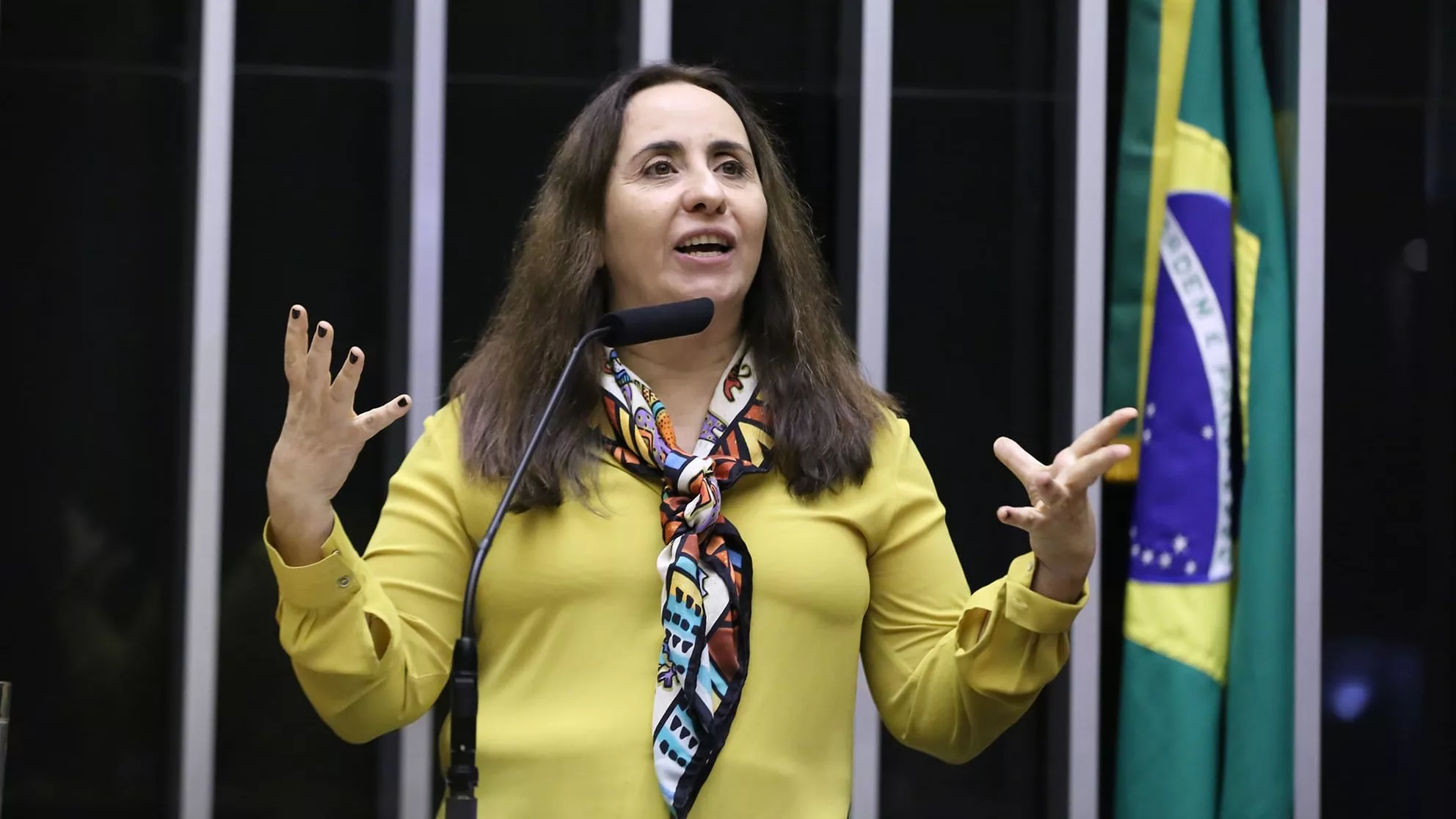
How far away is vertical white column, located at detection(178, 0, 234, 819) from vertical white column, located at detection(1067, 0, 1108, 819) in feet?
5.41

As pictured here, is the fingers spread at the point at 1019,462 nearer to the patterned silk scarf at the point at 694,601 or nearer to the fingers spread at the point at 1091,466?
the fingers spread at the point at 1091,466

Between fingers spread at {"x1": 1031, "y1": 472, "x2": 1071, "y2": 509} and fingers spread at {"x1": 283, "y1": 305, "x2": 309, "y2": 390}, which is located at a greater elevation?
fingers spread at {"x1": 283, "y1": 305, "x2": 309, "y2": 390}

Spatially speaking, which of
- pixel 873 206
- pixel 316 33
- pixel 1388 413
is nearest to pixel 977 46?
pixel 873 206

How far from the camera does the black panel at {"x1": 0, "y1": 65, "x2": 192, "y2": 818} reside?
296 cm

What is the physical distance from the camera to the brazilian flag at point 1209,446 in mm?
2906

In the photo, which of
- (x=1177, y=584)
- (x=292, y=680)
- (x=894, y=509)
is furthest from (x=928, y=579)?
(x=292, y=680)

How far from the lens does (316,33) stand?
3.06m

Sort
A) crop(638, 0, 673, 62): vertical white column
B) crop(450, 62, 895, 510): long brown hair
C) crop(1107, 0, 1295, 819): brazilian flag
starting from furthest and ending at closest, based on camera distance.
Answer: crop(638, 0, 673, 62): vertical white column → crop(1107, 0, 1295, 819): brazilian flag → crop(450, 62, 895, 510): long brown hair

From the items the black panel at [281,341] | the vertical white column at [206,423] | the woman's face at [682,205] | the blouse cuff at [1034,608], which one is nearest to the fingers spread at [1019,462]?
the blouse cuff at [1034,608]

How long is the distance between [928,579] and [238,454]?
1657 millimetres

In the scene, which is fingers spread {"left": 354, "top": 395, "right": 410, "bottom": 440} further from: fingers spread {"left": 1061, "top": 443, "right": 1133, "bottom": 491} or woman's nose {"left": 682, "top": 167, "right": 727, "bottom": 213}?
fingers spread {"left": 1061, "top": 443, "right": 1133, "bottom": 491}

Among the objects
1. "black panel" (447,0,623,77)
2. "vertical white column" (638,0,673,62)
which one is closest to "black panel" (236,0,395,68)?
"black panel" (447,0,623,77)

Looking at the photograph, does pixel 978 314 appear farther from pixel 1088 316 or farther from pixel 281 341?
pixel 281 341

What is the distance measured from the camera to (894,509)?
1824 millimetres
